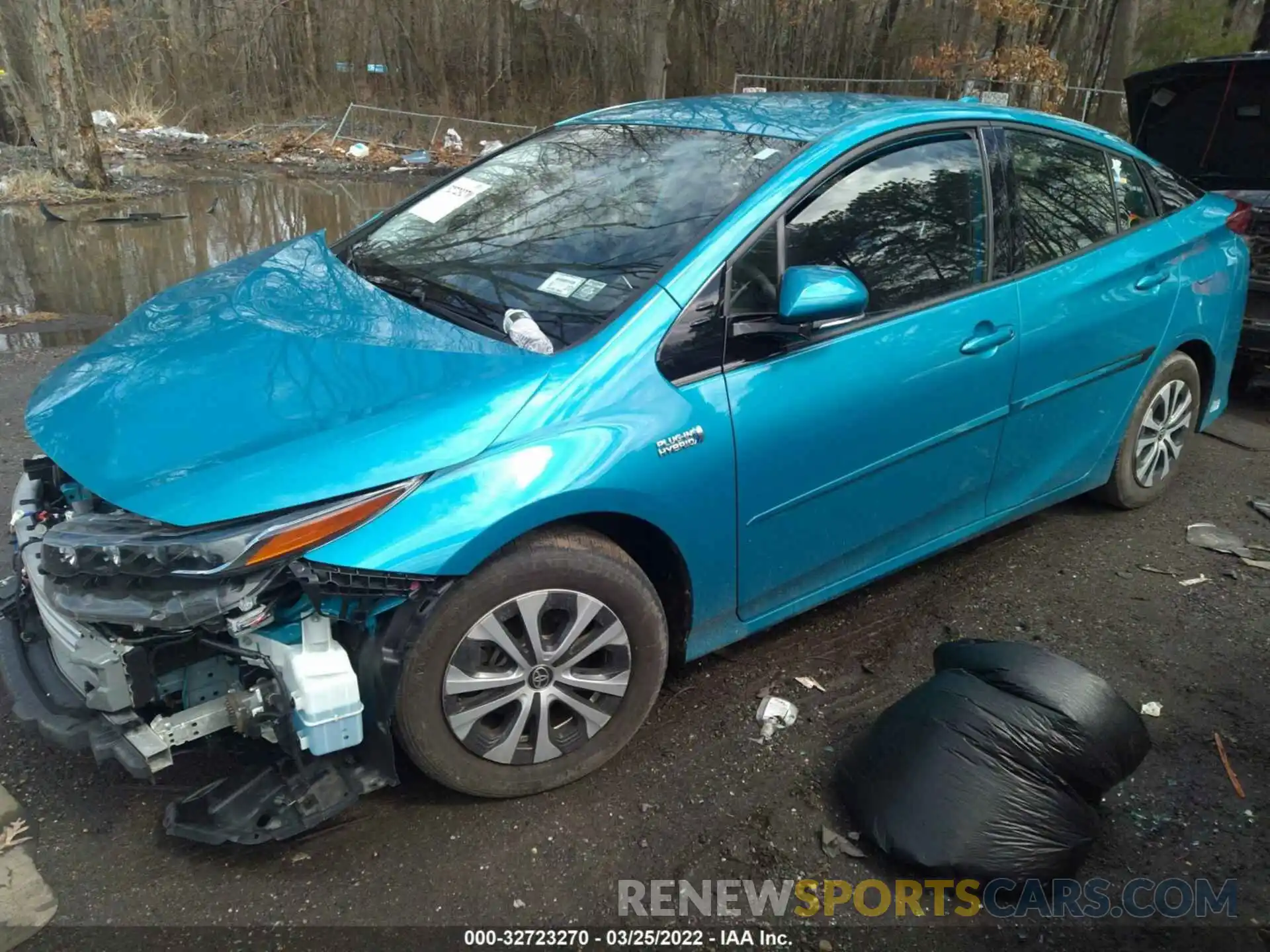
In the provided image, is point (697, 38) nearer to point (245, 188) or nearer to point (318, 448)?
point (245, 188)

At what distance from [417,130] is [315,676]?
23.4 m

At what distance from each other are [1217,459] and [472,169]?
4.11m

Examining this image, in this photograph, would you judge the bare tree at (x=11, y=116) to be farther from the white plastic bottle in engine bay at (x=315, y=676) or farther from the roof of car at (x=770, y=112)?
the white plastic bottle in engine bay at (x=315, y=676)

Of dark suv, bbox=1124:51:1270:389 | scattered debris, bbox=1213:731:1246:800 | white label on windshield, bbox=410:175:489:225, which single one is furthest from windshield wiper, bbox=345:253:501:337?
dark suv, bbox=1124:51:1270:389

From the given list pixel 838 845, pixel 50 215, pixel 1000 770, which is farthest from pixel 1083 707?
pixel 50 215

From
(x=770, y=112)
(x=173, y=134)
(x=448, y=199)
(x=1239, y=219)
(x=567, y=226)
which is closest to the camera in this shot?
(x=567, y=226)

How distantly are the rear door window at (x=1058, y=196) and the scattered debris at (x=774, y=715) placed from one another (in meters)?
1.71

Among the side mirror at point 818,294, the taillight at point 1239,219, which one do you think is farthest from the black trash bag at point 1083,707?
the taillight at point 1239,219

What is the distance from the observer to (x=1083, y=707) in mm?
2377

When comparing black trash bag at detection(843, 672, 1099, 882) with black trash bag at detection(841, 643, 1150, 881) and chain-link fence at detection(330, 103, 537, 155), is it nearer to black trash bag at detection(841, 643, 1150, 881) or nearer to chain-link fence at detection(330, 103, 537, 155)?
black trash bag at detection(841, 643, 1150, 881)

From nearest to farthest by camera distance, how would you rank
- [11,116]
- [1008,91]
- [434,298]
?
[434,298] → [1008,91] → [11,116]

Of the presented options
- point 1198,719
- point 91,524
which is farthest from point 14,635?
point 1198,719

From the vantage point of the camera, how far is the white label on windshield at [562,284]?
107 inches

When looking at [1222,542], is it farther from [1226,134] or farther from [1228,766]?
[1226,134]
